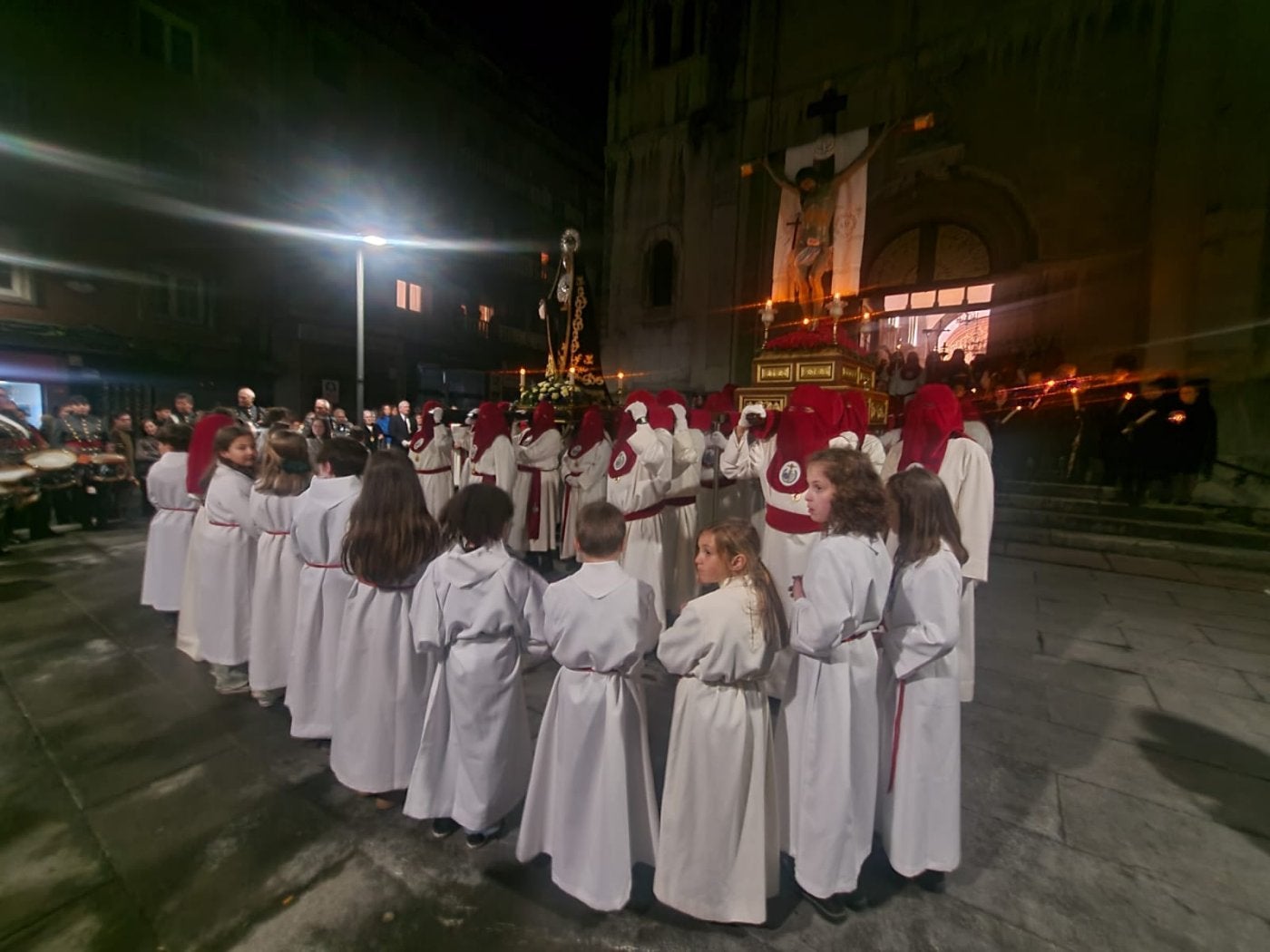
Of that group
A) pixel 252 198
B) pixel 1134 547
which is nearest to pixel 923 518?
pixel 1134 547

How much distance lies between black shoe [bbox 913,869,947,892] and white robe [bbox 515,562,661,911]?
1.28m

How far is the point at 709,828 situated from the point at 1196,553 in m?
9.03

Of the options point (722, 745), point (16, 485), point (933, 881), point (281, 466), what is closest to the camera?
point (722, 745)

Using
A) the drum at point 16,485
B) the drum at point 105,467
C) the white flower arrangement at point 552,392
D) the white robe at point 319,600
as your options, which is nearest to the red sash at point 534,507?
the white flower arrangement at point 552,392

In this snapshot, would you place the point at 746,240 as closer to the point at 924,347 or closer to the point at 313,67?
the point at 924,347

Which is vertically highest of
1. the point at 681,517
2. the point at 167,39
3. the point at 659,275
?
the point at 167,39

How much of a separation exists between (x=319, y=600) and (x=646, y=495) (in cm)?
274

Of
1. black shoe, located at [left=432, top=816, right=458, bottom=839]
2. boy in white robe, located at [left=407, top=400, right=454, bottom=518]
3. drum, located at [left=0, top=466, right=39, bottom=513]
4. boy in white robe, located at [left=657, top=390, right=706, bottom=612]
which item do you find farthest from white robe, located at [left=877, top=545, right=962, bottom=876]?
boy in white robe, located at [left=407, top=400, right=454, bottom=518]

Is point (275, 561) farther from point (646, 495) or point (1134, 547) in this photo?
point (1134, 547)

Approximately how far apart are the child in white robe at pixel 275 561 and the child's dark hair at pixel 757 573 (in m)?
3.01

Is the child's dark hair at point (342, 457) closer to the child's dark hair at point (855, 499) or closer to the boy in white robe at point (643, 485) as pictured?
the boy in white robe at point (643, 485)

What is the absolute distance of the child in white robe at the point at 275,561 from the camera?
371 centimetres

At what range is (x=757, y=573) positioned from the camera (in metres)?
2.12

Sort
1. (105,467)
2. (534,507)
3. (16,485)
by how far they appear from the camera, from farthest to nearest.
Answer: (105,467) < (534,507) < (16,485)
